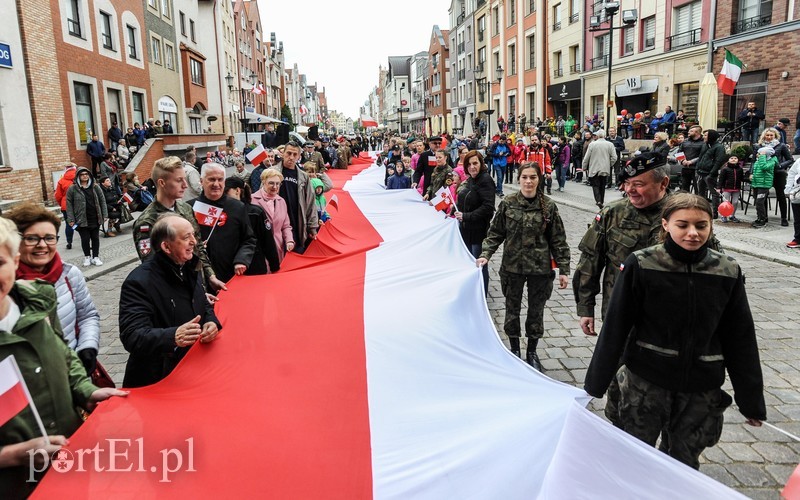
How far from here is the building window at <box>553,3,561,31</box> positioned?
3500cm

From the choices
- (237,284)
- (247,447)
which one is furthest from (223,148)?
(247,447)

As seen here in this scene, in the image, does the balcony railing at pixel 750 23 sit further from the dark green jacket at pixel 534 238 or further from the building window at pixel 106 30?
the building window at pixel 106 30

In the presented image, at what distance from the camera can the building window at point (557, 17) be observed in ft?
115

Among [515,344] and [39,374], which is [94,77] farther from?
[39,374]

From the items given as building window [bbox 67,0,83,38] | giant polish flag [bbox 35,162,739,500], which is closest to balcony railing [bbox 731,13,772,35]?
giant polish flag [bbox 35,162,739,500]

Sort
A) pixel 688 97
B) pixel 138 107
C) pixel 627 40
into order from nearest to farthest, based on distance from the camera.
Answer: pixel 688 97 → pixel 138 107 → pixel 627 40

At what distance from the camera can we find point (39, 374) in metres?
2.50

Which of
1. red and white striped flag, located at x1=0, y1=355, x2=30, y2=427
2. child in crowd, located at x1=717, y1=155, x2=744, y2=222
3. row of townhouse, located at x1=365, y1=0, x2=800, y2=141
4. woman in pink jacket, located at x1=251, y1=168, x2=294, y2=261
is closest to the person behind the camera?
red and white striped flag, located at x1=0, y1=355, x2=30, y2=427

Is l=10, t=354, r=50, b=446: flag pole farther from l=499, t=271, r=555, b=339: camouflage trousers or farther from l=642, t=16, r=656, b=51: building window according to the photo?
l=642, t=16, r=656, b=51: building window

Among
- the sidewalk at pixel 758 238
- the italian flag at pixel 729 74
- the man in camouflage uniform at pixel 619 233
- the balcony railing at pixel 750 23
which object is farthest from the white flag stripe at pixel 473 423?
the balcony railing at pixel 750 23

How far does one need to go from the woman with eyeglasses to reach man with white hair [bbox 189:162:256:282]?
1.77m

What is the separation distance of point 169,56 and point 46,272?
107ft

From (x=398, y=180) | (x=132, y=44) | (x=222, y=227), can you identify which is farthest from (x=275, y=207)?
(x=132, y=44)

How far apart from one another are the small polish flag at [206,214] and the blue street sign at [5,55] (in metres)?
14.2
